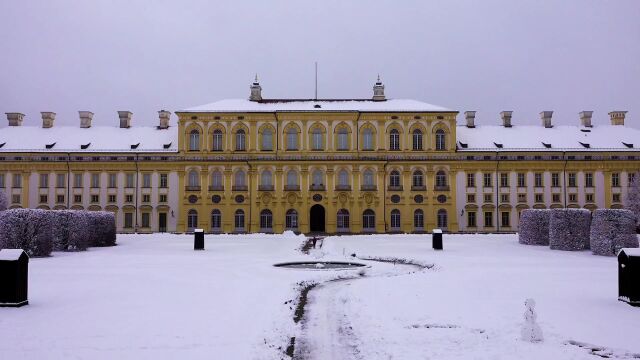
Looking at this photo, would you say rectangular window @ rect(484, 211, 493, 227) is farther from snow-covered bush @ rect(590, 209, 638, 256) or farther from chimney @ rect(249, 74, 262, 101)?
snow-covered bush @ rect(590, 209, 638, 256)

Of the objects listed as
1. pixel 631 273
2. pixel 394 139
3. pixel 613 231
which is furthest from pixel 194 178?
pixel 631 273

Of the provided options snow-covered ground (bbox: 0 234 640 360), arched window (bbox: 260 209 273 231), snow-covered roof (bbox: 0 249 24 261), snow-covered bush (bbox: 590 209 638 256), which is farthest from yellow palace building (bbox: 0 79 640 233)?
snow-covered roof (bbox: 0 249 24 261)

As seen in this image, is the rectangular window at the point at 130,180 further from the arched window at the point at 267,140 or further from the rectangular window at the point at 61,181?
the arched window at the point at 267,140

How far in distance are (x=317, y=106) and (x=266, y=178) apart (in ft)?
31.7

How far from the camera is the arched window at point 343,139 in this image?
6303 cm

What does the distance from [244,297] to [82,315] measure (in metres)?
4.02

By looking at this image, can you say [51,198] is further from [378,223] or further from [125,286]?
[125,286]

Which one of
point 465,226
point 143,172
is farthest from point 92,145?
point 465,226

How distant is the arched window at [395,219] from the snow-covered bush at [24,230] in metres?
39.2

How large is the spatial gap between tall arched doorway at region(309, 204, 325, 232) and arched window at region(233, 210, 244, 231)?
714cm

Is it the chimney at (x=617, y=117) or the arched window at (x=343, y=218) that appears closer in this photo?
the arched window at (x=343, y=218)

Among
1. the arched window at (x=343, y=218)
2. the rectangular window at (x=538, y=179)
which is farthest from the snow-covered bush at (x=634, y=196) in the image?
the arched window at (x=343, y=218)

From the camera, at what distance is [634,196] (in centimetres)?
5941

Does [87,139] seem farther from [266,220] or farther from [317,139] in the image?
[317,139]
